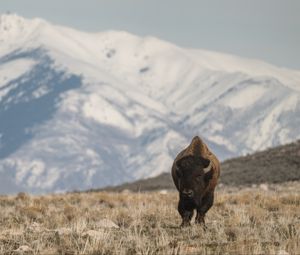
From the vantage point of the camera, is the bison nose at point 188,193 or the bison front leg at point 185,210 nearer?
the bison nose at point 188,193

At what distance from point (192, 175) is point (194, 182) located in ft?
0.49

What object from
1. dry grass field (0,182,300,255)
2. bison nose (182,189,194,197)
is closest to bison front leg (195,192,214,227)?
dry grass field (0,182,300,255)

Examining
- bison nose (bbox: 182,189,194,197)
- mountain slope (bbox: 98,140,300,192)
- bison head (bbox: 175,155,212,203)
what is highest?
mountain slope (bbox: 98,140,300,192)

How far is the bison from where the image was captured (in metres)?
16.0

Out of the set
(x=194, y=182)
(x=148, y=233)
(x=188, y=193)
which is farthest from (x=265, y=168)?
(x=148, y=233)

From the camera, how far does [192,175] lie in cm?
1600

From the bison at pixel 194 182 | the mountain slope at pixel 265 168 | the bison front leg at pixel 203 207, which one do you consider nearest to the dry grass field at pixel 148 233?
the bison front leg at pixel 203 207

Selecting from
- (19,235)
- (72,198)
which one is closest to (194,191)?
(19,235)

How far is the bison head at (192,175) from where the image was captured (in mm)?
15969

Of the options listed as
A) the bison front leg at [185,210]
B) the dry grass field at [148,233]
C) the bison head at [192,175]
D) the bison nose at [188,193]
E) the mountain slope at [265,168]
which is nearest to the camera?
the dry grass field at [148,233]

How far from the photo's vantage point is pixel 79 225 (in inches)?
605

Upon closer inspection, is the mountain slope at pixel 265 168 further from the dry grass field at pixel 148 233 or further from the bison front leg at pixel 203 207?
the bison front leg at pixel 203 207

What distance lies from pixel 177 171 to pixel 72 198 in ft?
45.0

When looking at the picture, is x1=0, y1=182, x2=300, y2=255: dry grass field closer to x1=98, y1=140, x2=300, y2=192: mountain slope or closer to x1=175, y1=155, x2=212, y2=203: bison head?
x1=175, y1=155, x2=212, y2=203: bison head
